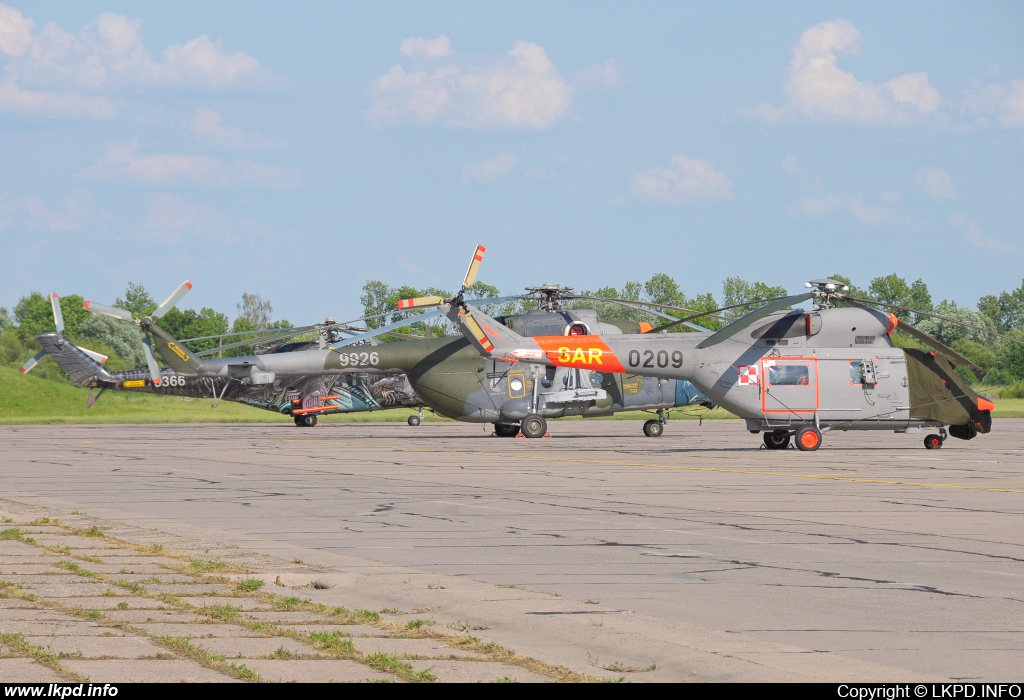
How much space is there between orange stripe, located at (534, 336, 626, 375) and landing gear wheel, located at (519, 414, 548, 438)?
7.23m

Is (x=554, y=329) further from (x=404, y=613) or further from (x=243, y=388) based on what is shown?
(x=404, y=613)

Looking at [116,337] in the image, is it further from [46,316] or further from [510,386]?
[510,386]

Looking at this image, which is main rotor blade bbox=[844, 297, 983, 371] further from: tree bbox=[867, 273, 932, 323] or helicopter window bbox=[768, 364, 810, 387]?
tree bbox=[867, 273, 932, 323]

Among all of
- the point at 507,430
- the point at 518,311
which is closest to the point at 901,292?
the point at 518,311

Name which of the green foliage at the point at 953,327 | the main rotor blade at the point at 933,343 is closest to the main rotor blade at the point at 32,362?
the main rotor blade at the point at 933,343

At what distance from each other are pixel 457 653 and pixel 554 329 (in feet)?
91.8

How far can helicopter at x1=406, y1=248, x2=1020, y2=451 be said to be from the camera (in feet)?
97.7

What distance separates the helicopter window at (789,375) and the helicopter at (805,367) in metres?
0.03

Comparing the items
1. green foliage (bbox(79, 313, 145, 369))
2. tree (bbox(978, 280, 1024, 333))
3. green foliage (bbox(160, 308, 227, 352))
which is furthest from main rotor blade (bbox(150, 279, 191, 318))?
tree (bbox(978, 280, 1024, 333))

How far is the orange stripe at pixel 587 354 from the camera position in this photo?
30.0 meters

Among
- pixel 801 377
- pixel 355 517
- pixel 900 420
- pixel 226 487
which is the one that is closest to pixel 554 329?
pixel 801 377

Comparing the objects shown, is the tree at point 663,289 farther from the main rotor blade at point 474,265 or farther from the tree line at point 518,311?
the main rotor blade at point 474,265

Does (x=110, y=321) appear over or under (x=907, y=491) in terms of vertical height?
over

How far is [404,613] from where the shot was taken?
8656mm
